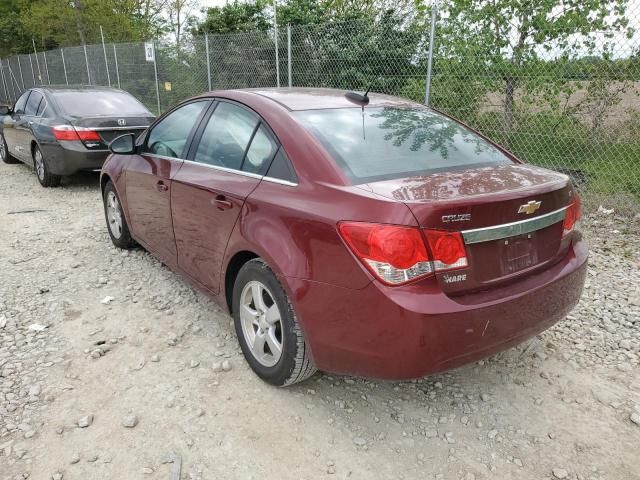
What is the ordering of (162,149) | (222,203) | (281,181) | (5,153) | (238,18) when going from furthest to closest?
(238,18)
(5,153)
(162,149)
(222,203)
(281,181)

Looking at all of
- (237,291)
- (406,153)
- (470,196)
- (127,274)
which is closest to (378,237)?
(470,196)

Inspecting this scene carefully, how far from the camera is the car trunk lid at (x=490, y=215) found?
212cm

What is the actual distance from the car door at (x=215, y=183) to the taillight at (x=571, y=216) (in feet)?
5.09

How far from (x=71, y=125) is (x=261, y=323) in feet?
18.1

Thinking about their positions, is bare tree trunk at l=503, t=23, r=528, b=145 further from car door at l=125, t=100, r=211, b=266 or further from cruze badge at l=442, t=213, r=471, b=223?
cruze badge at l=442, t=213, r=471, b=223

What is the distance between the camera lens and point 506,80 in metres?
6.39

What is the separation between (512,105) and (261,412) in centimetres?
528

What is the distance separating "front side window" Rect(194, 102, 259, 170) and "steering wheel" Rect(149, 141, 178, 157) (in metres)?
0.41

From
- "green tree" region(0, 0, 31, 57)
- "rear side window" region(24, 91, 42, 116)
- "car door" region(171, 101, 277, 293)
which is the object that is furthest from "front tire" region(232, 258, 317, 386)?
"green tree" region(0, 0, 31, 57)

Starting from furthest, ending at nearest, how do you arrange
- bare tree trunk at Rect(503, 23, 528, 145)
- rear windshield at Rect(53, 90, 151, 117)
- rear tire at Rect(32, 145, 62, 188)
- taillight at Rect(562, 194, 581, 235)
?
rear tire at Rect(32, 145, 62, 188)
rear windshield at Rect(53, 90, 151, 117)
bare tree trunk at Rect(503, 23, 528, 145)
taillight at Rect(562, 194, 581, 235)

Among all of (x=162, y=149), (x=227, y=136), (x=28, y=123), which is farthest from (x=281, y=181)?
(x=28, y=123)

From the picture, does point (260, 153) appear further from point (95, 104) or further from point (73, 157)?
point (95, 104)

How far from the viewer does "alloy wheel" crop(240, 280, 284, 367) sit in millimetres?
2691

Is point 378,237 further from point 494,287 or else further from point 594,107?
point 594,107
